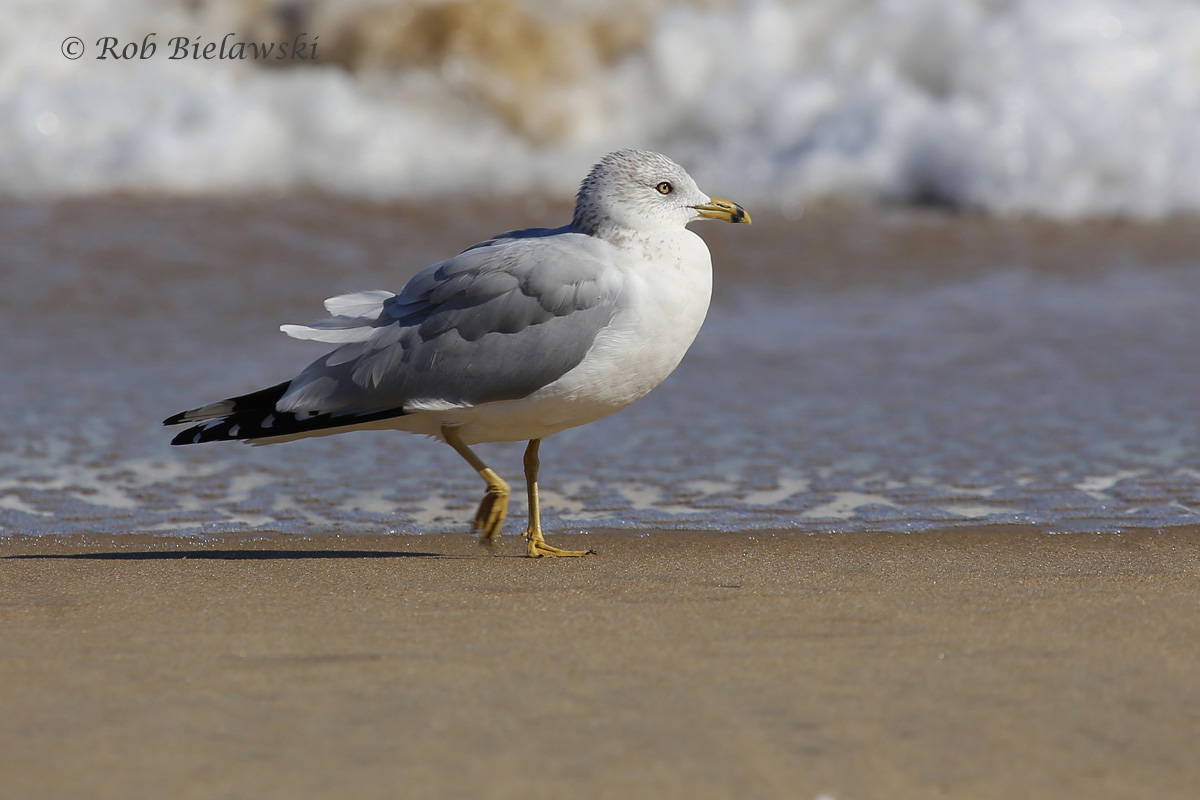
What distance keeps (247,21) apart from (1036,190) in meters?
6.07

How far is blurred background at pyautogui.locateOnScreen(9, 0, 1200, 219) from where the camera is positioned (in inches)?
392

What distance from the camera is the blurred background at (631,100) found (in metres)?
9.97

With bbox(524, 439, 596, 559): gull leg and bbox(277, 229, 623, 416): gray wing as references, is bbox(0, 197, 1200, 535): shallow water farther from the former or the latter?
bbox(277, 229, 623, 416): gray wing

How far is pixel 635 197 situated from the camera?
4.16m

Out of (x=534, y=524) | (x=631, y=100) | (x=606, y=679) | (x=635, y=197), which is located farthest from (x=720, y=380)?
(x=631, y=100)

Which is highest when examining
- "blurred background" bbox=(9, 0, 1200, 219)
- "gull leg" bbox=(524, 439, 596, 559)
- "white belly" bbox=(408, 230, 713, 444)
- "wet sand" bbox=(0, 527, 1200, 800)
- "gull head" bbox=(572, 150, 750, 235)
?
"blurred background" bbox=(9, 0, 1200, 219)

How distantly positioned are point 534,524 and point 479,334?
0.55 m

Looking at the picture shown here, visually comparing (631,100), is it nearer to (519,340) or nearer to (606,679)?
(519,340)

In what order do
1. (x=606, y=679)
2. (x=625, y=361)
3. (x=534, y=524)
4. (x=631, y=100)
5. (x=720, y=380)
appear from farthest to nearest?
(x=631, y=100)
(x=720, y=380)
(x=534, y=524)
(x=625, y=361)
(x=606, y=679)

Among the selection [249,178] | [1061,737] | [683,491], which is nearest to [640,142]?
[249,178]

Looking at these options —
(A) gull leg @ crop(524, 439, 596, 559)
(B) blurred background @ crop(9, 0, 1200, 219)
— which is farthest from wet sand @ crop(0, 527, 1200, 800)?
(B) blurred background @ crop(9, 0, 1200, 219)

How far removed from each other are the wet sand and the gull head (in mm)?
1062

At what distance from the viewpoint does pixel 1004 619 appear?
290 cm

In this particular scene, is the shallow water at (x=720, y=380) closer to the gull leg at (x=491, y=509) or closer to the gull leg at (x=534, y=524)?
the gull leg at (x=534, y=524)
